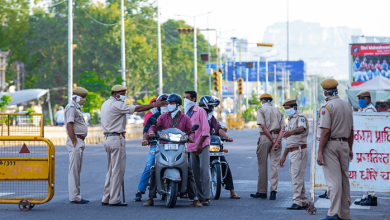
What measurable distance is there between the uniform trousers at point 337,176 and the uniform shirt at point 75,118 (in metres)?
4.02

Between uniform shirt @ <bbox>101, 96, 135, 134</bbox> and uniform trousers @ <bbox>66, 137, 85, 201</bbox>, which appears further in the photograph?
uniform trousers @ <bbox>66, 137, 85, 201</bbox>

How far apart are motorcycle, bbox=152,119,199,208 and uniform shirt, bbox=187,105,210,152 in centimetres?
55

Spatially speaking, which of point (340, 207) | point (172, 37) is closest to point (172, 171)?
point (340, 207)

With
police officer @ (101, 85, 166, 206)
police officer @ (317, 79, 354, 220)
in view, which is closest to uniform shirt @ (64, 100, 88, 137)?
police officer @ (101, 85, 166, 206)

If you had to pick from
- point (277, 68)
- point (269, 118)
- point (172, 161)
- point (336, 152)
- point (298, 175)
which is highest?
point (277, 68)

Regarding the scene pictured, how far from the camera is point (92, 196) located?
10992mm

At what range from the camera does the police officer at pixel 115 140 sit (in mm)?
9602

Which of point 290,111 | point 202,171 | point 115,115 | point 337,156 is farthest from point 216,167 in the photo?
point 337,156

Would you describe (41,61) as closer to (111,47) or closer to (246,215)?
(111,47)

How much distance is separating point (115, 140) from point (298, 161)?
9.18ft

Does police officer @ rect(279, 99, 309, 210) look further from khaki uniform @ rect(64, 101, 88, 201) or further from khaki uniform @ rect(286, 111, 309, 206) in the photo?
khaki uniform @ rect(64, 101, 88, 201)

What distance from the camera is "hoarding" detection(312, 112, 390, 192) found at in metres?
9.23

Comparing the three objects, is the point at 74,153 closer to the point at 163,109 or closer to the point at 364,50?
the point at 163,109

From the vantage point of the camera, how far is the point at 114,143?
31.5 ft
